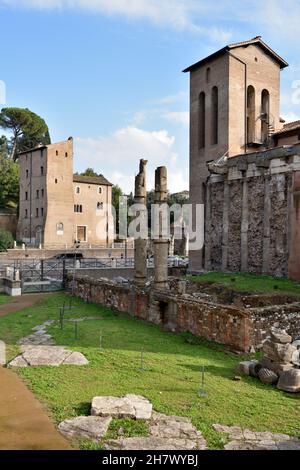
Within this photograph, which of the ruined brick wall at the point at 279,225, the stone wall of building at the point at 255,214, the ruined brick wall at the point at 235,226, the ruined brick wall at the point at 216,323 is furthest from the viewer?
the ruined brick wall at the point at 235,226

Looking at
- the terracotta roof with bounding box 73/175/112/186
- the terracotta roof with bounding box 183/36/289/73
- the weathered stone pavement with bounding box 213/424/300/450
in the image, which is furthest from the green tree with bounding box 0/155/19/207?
the weathered stone pavement with bounding box 213/424/300/450

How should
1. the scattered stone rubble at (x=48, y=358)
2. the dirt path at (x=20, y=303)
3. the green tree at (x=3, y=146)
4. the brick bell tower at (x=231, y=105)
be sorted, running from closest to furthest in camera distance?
the scattered stone rubble at (x=48, y=358) → the dirt path at (x=20, y=303) → the brick bell tower at (x=231, y=105) → the green tree at (x=3, y=146)

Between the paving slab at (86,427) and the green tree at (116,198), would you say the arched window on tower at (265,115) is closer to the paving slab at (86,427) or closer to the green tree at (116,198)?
the paving slab at (86,427)

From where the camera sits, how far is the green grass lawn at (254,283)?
16.7 m

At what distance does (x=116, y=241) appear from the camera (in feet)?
175

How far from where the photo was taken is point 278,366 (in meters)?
8.18

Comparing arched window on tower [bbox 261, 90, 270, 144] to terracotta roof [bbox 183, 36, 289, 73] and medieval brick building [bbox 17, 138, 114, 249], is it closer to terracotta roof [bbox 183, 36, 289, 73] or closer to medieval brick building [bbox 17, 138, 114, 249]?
terracotta roof [bbox 183, 36, 289, 73]

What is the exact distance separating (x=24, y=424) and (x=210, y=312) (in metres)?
6.20

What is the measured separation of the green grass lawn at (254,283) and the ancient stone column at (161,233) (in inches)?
133

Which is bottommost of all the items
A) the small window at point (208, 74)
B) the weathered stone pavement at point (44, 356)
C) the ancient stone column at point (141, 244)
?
the weathered stone pavement at point (44, 356)

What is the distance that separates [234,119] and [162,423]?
2260 centimetres

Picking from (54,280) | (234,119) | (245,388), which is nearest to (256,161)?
(234,119)

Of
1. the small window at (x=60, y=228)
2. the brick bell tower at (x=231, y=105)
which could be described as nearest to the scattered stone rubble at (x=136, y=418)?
the brick bell tower at (x=231, y=105)

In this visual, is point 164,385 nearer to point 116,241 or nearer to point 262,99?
point 262,99
